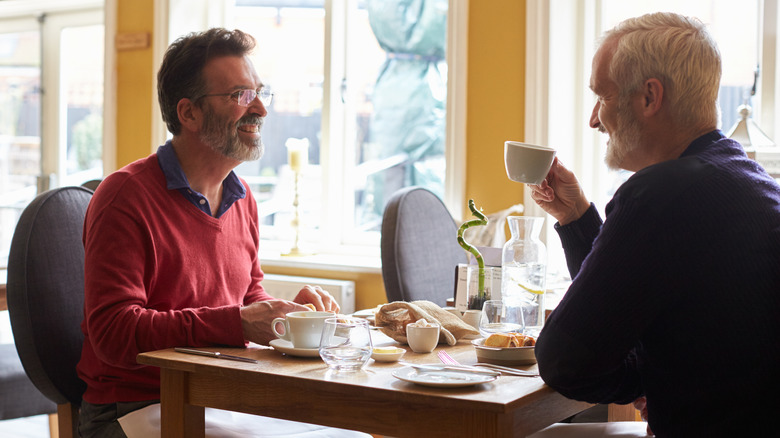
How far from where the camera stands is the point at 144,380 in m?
1.74

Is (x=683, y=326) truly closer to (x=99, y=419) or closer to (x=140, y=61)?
(x=99, y=419)

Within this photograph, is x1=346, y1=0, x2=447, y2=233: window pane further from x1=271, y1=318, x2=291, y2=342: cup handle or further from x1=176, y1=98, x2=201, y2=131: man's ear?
x1=271, y1=318, x2=291, y2=342: cup handle

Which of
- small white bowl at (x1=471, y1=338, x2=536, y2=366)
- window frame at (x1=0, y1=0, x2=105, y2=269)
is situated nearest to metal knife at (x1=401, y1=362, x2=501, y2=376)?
small white bowl at (x1=471, y1=338, x2=536, y2=366)

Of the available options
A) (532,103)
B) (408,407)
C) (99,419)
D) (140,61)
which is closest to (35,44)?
(140,61)

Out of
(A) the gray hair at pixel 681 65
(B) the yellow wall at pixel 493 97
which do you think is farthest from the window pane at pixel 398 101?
(A) the gray hair at pixel 681 65

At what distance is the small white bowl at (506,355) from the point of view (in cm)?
146

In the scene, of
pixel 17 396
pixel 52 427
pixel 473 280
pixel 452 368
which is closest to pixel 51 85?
pixel 52 427

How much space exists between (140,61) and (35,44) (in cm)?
121

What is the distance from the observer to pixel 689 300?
122 cm

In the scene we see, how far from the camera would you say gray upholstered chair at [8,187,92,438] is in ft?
6.00

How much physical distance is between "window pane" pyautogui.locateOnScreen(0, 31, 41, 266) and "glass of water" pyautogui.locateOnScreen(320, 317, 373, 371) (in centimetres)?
420

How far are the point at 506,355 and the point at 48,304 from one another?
1.06 m

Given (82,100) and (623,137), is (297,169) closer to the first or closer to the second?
(82,100)

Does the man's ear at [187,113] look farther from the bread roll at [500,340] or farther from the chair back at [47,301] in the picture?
the bread roll at [500,340]
